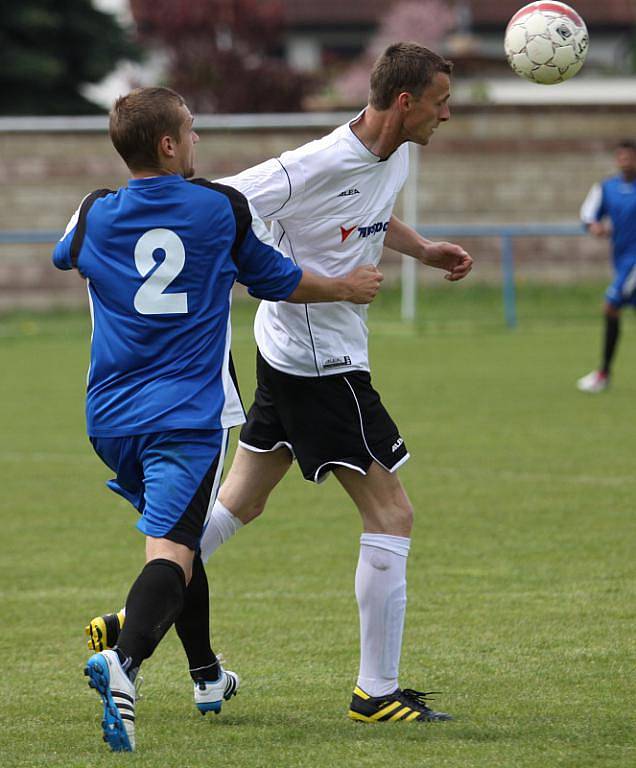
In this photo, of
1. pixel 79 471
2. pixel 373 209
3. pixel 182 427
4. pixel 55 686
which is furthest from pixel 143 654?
pixel 79 471

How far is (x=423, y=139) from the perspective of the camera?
4.95 meters

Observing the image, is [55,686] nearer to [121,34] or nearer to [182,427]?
[182,427]

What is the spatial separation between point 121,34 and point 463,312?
503 inches

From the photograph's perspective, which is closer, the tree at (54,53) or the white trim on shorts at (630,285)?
the white trim on shorts at (630,285)

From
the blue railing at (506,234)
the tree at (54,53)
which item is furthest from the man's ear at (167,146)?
the tree at (54,53)

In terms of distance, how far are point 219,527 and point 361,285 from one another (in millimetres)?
1165

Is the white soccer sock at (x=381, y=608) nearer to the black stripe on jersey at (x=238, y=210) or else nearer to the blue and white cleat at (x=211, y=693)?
the blue and white cleat at (x=211, y=693)

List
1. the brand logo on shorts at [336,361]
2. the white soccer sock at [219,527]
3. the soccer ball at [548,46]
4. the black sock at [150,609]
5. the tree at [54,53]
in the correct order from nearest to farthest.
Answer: the black sock at [150,609]
the brand logo on shorts at [336,361]
the white soccer sock at [219,527]
the soccer ball at [548,46]
the tree at [54,53]

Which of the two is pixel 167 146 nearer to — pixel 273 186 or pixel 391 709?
pixel 273 186

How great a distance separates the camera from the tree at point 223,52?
3631 centimetres

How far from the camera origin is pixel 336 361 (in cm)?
498

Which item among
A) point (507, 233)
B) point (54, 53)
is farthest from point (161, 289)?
point (54, 53)

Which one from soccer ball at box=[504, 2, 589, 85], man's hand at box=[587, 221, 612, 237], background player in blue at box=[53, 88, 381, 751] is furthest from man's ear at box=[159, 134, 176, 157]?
man's hand at box=[587, 221, 612, 237]

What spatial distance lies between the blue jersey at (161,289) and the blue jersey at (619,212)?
34.5 ft
